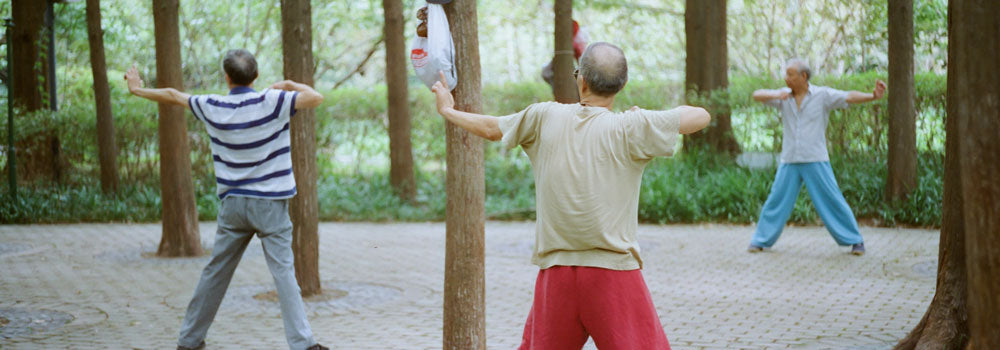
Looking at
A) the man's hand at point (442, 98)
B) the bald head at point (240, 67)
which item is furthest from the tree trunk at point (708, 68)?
the man's hand at point (442, 98)

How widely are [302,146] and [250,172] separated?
1.99 metres

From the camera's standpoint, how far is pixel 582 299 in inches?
148

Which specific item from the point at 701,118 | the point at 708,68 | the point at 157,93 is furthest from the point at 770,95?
the point at 701,118

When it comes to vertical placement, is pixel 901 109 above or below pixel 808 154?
above

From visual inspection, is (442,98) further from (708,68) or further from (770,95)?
(708,68)

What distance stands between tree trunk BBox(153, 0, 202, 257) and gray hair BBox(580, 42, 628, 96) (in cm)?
672

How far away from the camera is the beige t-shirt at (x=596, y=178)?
375cm

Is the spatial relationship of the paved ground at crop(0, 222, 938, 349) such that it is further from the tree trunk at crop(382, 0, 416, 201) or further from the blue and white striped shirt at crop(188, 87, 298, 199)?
the tree trunk at crop(382, 0, 416, 201)

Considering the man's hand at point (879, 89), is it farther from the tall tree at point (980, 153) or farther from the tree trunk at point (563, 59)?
the tall tree at point (980, 153)

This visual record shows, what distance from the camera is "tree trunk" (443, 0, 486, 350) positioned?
4824 millimetres

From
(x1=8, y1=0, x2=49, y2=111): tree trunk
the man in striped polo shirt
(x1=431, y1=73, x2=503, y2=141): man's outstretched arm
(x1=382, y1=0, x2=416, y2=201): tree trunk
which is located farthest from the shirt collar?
(x1=8, y1=0, x2=49, y2=111): tree trunk

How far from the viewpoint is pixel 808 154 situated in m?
9.66

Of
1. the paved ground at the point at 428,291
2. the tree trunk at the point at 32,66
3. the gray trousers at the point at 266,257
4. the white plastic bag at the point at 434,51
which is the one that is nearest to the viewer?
the white plastic bag at the point at 434,51

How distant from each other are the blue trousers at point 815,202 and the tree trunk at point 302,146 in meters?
4.72
